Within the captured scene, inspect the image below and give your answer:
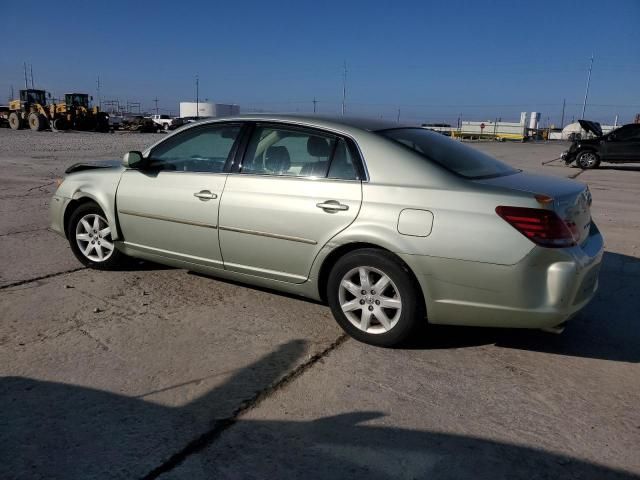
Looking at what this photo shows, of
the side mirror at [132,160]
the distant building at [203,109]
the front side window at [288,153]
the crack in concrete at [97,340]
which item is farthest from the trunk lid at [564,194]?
the distant building at [203,109]

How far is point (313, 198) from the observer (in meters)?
3.79

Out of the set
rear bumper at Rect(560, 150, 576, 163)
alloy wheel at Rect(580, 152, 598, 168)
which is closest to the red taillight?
rear bumper at Rect(560, 150, 576, 163)

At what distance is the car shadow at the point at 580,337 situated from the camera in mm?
3729

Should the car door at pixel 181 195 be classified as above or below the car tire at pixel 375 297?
above

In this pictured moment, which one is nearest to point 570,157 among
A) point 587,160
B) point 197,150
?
point 587,160

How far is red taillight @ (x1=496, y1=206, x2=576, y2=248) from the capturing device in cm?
318

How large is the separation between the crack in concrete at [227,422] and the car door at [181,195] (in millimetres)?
1331

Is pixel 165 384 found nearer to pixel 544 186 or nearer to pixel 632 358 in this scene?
pixel 544 186

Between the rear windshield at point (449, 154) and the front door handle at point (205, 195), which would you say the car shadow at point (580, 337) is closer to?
the rear windshield at point (449, 154)

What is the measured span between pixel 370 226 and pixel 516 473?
1.67 meters

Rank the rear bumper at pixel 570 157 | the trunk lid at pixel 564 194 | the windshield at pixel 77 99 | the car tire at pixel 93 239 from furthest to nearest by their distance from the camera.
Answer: the windshield at pixel 77 99 → the rear bumper at pixel 570 157 → the car tire at pixel 93 239 → the trunk lid at pixel 564 194

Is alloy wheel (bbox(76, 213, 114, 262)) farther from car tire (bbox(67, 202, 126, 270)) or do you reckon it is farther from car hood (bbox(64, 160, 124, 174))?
car hood (bbox(64, 160, 124, 174))

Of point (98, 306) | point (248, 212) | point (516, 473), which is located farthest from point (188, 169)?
point (516, 473)

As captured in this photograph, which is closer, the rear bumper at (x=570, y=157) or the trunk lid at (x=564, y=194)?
the trunk lid at (x=564, y=194)
